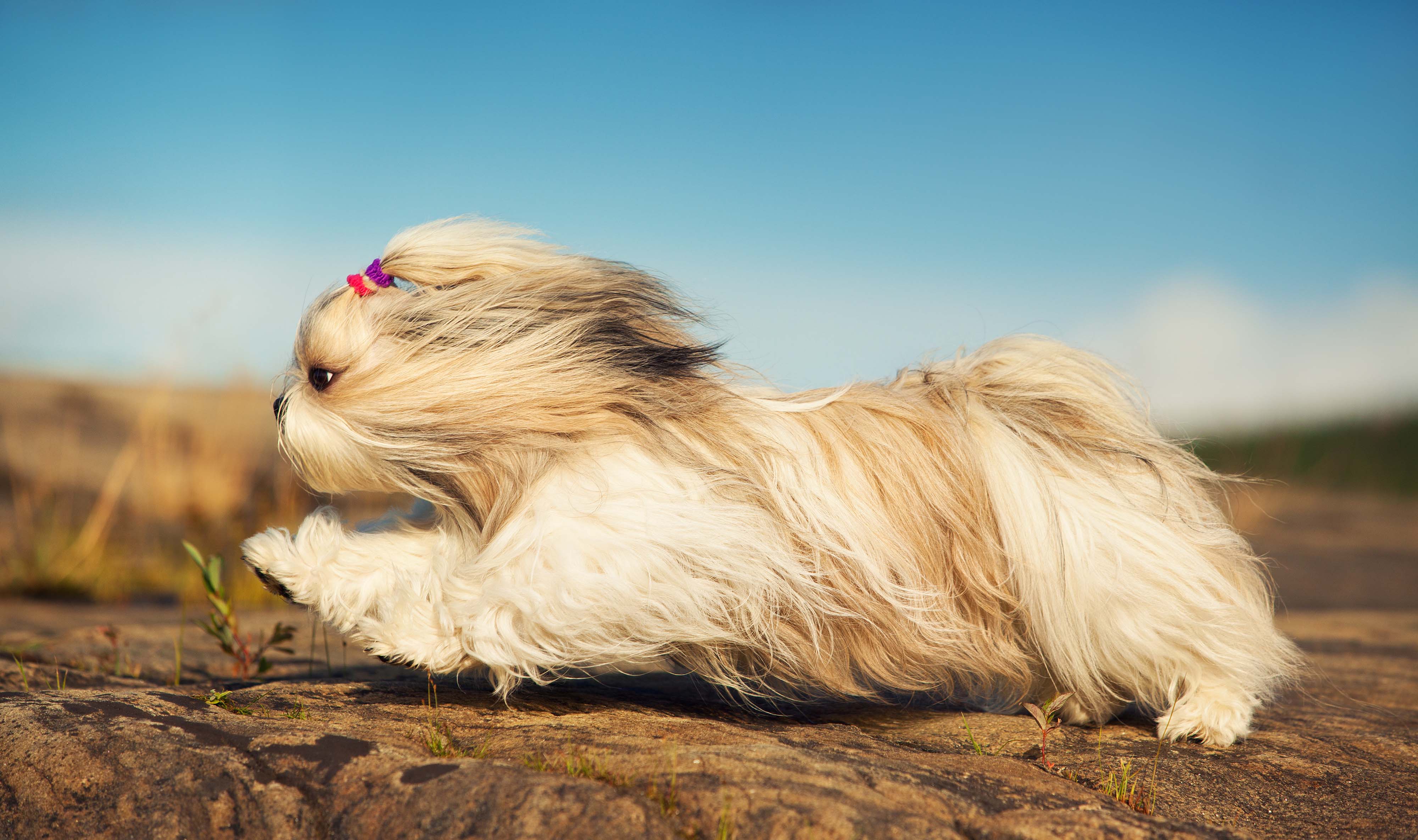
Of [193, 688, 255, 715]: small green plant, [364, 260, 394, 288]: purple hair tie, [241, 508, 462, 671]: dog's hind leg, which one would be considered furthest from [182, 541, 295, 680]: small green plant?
[364, 260, 394, 288]: purple hair tie

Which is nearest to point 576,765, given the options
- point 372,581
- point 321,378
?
point 372,581

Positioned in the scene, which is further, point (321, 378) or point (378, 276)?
point (378, 276)

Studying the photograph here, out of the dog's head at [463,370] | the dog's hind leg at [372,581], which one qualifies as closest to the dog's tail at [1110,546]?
the dog's head at [463,370]

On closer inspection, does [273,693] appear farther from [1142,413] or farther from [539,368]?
[1142,413]

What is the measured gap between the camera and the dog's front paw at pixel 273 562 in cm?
247

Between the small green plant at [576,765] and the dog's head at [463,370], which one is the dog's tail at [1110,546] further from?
the small green plant at [576,765]

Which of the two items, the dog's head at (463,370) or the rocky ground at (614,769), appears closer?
the rocky ground at (614,769)

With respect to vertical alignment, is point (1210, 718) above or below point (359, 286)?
below

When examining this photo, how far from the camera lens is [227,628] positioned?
129 inches

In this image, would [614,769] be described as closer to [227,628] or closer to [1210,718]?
[1210,718]

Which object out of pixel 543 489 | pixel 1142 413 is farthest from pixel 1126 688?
pixel 543 489

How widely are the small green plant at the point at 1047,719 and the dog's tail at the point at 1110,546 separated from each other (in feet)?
0.23

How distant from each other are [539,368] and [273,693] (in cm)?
112

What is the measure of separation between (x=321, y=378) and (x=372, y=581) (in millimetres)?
557
